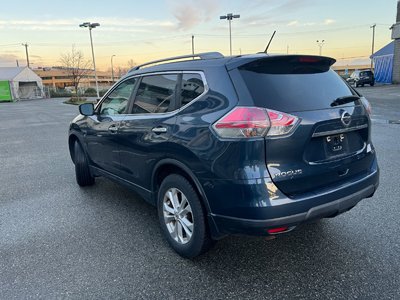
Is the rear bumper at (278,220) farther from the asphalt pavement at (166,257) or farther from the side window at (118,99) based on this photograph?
the side window at (118,99)

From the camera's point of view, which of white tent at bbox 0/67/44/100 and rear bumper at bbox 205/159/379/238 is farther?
white tent at bbox 0/67/44/100

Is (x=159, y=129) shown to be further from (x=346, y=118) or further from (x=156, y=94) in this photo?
(x=346, y=118)

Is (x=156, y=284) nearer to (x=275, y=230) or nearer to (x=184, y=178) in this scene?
(x=184, y=178)

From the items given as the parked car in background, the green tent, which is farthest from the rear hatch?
the green tent

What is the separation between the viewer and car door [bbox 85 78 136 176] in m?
3.80

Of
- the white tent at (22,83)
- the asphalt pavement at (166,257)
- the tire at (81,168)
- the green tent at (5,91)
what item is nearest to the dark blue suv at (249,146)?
the asphalt pavement at (166,257)

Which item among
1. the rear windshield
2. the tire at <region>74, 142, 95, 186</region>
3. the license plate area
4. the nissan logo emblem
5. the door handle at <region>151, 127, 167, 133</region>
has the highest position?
the rear windshield

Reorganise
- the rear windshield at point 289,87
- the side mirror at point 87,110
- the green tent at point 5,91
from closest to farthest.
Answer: the rear windshield at point 289,87
the side mirror at point 87,110
the green tent at point 5,91

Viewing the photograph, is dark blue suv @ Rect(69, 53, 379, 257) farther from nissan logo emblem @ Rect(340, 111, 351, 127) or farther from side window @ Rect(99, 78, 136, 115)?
side window @ Rect(99, 78, 136, 115)

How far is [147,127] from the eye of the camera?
317 cm

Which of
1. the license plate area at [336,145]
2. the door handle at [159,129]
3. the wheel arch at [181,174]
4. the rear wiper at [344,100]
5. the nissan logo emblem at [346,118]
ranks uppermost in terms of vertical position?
the rear wiper at [344,100]

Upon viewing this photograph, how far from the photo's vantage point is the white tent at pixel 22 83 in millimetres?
44625

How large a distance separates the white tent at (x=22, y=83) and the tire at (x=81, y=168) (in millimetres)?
45682

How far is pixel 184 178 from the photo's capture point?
9.31 ft
